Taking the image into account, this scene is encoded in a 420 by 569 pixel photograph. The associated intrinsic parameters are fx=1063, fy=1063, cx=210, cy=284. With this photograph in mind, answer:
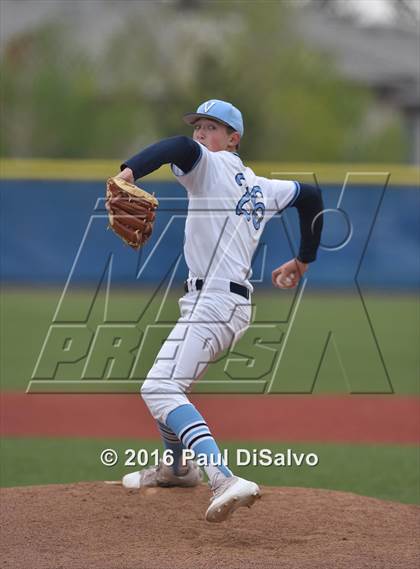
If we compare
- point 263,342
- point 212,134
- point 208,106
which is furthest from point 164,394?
point 263,342

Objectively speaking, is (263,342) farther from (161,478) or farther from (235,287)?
(235,287)

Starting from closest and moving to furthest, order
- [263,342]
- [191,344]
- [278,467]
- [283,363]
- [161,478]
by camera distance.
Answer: [191,344], [161,478], [278,467], [283,363], [263,342]

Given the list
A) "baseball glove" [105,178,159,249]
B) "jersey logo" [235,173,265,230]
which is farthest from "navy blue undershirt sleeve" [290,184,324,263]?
"baseball glove" [105,178,159,249]

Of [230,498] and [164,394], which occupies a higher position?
[164,394]

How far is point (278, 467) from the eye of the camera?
7301 millimetres

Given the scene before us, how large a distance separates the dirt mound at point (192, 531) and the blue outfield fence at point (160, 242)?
993 centimetres

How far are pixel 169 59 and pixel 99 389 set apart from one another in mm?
24471

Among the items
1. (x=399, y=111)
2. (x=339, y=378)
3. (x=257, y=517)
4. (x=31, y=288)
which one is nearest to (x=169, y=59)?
(x=399, y=111)

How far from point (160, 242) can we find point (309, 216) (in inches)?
403

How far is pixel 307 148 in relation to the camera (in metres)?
32.2

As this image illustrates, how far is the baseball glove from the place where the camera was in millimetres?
4359

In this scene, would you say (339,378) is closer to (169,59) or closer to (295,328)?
(295,328)

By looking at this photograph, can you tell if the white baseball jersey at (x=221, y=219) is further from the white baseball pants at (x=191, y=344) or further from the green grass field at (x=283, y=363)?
the green grass field at (x=283, y=363)

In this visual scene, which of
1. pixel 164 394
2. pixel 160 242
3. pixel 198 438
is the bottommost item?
pixel 198 438
